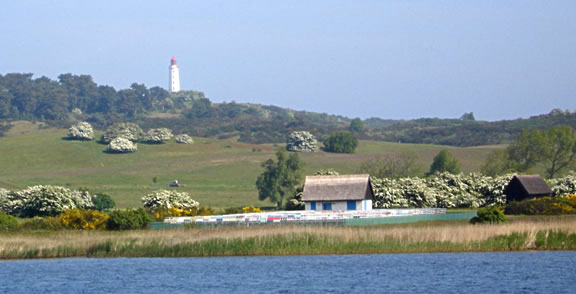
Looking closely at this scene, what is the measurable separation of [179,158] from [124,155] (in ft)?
32.9

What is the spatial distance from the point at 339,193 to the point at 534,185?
1731cm

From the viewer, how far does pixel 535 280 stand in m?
43.2

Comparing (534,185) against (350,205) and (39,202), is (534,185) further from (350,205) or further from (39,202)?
(39,202)

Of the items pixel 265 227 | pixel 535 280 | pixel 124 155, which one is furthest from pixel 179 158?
→ pixel 535 280

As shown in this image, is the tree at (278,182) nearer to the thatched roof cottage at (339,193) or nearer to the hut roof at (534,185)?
the thatched roof cottage at (339,193)

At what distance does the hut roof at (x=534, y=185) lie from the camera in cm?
8612

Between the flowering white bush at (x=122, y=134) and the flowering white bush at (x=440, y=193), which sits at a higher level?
the flowering white bush at (x=122, y=134)

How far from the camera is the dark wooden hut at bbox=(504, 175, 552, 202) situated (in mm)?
86062

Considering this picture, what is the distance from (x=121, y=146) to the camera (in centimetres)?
17338

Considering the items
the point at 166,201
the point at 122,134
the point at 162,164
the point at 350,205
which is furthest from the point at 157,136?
the point at 350,205

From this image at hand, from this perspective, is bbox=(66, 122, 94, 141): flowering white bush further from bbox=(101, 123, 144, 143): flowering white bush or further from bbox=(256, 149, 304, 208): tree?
bbox=(256, 149, 304, 208): tree

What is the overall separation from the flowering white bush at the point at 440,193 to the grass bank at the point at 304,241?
31.5 metres

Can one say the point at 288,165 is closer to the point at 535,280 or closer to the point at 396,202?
the point at 396,202

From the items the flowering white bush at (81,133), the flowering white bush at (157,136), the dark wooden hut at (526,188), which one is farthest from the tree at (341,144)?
the dark wooden hut at (526,188)
